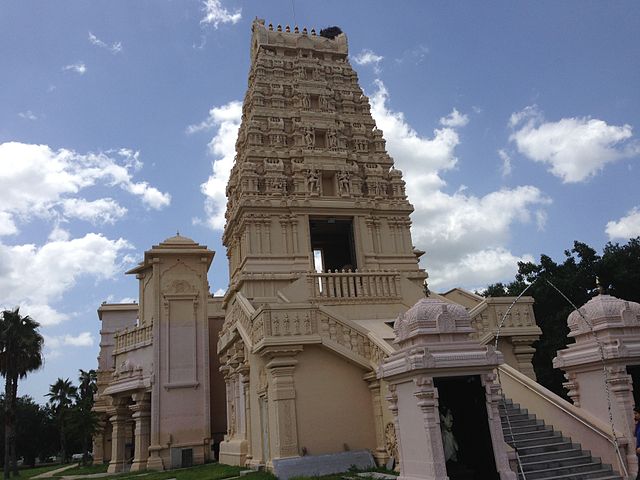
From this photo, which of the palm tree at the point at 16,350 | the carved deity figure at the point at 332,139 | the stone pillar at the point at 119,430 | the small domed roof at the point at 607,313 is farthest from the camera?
the palm tree at the point at 16,350

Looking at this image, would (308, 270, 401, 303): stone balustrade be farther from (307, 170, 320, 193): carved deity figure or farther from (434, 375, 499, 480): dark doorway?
(434, 375, 499, 480): dark doorway

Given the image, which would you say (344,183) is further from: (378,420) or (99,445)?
(99,445)

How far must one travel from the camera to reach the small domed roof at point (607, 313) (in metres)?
11.7

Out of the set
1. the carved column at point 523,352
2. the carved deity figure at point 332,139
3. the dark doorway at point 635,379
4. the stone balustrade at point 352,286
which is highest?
the carved deity figure at point 332,139

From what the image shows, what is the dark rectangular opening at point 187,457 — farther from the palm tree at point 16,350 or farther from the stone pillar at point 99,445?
the stone pillar at point 99,445

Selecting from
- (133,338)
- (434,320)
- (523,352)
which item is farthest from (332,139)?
(434,320)

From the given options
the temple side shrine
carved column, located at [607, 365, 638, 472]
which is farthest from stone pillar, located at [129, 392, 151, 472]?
carved column, located at [607, 365, 638, 472]

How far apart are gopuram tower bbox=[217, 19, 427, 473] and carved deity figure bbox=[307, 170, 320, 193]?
0.06 metres

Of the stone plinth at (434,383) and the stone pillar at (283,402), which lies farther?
the stone pillar at (283,402)

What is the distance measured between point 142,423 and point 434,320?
21.2 meters

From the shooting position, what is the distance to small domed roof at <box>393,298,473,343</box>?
33.9 feet

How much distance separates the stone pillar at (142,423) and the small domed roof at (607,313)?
2124 centimetres

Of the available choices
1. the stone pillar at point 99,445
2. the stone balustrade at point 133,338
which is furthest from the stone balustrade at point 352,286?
the stone pillar at point 99,445

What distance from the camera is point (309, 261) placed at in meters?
23.6
